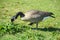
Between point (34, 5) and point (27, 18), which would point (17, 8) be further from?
point (27, 18)

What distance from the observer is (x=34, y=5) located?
12758 millimetres

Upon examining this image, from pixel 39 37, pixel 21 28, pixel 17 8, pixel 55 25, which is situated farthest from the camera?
pixel 17 8

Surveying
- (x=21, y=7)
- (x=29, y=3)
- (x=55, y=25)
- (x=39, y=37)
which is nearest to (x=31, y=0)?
(x=29, y=3)

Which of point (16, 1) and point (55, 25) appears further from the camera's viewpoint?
point (16, 1)

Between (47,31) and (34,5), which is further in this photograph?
(34,5)

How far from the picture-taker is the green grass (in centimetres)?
771

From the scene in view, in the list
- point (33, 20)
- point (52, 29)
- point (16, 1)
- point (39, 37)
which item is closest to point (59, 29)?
point (52, 29)

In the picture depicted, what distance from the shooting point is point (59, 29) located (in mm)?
9016

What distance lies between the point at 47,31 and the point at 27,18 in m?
0.92

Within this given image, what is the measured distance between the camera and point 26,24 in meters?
9.68

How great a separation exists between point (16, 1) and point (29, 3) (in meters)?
0.84

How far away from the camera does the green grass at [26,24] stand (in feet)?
25.3

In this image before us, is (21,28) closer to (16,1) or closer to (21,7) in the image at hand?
(21,7)

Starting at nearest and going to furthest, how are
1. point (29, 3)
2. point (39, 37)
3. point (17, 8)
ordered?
1. point (39, 37)
2. point (17, 8)
3. point (29, 3)
